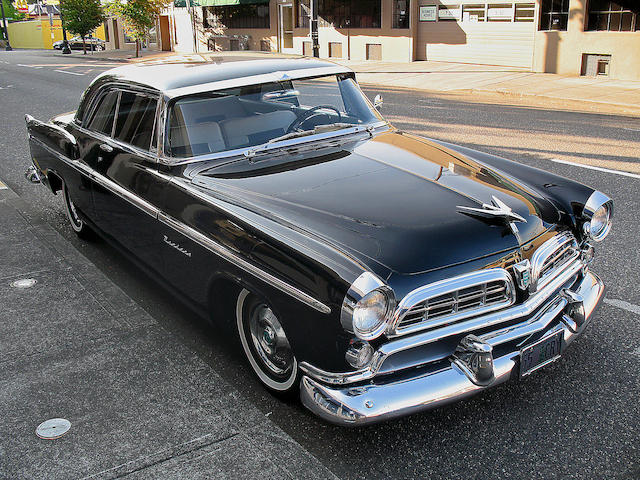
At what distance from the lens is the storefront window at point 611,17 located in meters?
15.5

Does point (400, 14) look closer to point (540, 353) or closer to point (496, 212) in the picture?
point (496, 212)

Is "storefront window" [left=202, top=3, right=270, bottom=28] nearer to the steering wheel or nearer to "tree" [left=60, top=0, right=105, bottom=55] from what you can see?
"tree" [left=60, top=0, right=105, bottom=55]

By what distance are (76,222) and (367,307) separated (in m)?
4.15

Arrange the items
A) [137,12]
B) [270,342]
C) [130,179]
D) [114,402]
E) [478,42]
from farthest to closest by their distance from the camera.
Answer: [137,12], [478,42], [130,179], [114,402], [270,342]

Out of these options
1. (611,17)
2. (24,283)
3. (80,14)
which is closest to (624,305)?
(24,283)

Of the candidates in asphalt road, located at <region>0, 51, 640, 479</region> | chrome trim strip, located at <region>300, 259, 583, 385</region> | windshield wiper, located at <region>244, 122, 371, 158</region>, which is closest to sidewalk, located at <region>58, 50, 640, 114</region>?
asphalt road, located at <region>0, 51, 640, 479</region>

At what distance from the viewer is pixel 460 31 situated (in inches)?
821

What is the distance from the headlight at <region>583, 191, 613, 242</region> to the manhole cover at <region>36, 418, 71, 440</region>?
2.94 metres

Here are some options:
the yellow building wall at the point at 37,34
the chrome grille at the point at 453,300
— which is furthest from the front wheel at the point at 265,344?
the yellow building wall at the point at 37,34

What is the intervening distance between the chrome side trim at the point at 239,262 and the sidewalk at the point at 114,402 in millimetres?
725

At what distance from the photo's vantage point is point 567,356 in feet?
12.7

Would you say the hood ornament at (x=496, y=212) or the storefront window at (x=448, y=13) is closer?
the hood ornament at (x=496, y=212)

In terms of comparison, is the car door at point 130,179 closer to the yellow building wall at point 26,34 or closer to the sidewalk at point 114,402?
the sidewalk at point 114,402

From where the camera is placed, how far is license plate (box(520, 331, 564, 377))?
3.16 m
